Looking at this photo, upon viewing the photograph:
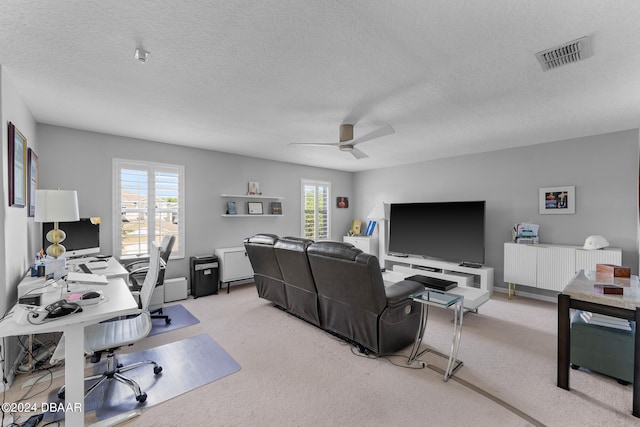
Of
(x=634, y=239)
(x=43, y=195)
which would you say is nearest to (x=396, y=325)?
(x=43, y=195)

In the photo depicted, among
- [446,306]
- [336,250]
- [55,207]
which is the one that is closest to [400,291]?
[446,306]

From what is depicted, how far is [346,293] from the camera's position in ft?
8.98

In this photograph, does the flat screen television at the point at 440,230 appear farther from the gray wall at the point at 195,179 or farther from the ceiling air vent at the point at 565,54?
the ceiling air vent at the point at 565,54

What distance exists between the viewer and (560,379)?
2240 mm

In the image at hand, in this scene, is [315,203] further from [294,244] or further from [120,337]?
[120,337]

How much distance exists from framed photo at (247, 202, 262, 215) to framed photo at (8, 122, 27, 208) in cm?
319

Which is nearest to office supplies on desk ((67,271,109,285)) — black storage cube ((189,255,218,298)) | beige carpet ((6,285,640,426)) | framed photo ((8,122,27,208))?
framed photo ((8,122,27,208))

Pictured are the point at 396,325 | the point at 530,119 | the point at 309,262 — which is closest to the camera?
the point at 396,325

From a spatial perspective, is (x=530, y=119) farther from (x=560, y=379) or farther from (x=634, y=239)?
(x=560, y=379)

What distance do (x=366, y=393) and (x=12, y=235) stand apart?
3186 millimetres

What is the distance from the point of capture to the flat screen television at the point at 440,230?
459cm

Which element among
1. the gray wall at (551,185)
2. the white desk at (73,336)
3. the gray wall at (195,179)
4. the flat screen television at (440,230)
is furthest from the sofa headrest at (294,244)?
the gray wall at (551,185)

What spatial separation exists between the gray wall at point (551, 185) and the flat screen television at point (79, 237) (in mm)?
5598

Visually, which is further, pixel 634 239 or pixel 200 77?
pixel 634 239
